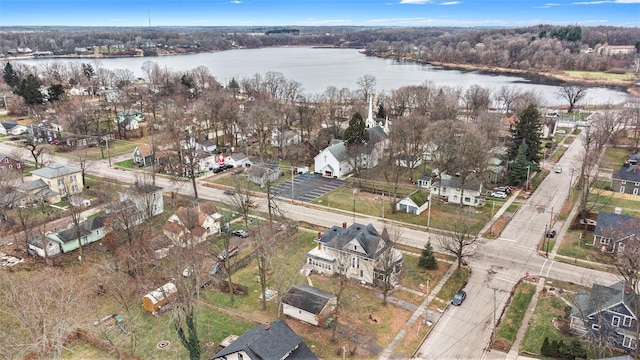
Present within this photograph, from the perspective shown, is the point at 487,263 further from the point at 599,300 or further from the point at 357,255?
the point at 357,255

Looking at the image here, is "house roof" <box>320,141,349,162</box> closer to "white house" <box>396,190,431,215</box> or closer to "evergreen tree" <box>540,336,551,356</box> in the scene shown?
"white house" <box>396,190,431,215</box>

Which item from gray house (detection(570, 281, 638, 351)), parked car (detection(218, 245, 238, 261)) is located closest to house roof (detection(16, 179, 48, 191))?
parked car (detection(218, 245, 238, 261))

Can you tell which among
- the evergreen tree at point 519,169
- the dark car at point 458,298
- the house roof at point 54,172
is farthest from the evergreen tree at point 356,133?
the house roof at point 54,172

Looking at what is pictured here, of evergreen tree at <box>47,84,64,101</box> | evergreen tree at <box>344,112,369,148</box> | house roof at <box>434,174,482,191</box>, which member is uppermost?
evergreen tree at <box>47,84,64,101</box>

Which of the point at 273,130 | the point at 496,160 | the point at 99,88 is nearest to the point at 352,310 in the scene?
the point at 496,160

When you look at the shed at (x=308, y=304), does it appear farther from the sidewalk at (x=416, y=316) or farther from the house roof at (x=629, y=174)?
the house roof at (x=629, y=174)

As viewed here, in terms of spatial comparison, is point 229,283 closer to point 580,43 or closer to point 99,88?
point 99,88

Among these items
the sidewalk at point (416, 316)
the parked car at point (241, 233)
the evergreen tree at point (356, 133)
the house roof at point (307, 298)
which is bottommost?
the sidewalk at point (416, 316)
